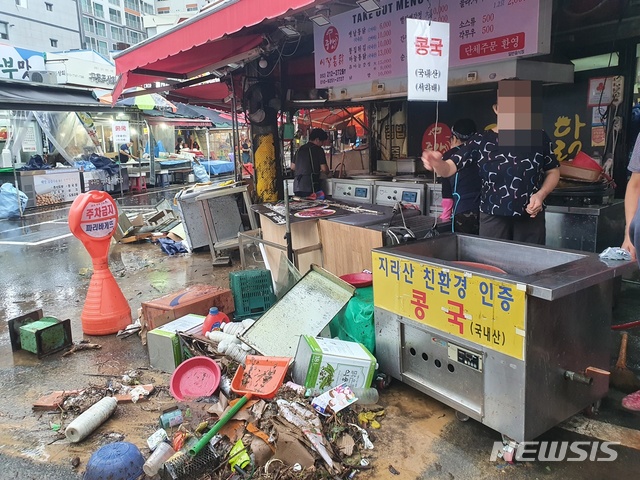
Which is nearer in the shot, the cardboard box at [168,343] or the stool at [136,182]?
the cardboard box at [168,343]

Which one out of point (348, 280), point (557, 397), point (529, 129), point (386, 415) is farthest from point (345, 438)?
point (529, 129)

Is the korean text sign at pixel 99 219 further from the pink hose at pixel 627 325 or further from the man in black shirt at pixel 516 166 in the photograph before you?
the pink hose at pixel 627 325

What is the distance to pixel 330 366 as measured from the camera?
3277mm

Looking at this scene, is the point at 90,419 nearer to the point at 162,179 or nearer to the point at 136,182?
the point at 136,182

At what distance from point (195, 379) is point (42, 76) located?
1796 centimetres

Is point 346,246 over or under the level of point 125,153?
under

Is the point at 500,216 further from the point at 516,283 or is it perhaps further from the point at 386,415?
the point at 386,415

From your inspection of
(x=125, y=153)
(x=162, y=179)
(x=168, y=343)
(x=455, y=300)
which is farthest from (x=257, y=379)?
(x=162, y=179)

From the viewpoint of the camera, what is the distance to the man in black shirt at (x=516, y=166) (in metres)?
3.66

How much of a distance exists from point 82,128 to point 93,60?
3146mm

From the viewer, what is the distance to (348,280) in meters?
4.24

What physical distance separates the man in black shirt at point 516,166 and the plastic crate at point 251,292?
2295 millimetres

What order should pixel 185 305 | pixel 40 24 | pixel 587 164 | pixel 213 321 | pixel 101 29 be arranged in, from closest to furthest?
pixel 213 321 → pixel 185 305 → pixel 587 164 → pixel 40 24 → pixel 101 29

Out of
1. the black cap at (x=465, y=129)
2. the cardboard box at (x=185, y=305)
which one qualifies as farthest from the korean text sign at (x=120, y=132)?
the black cap at (x=465, y=129)
